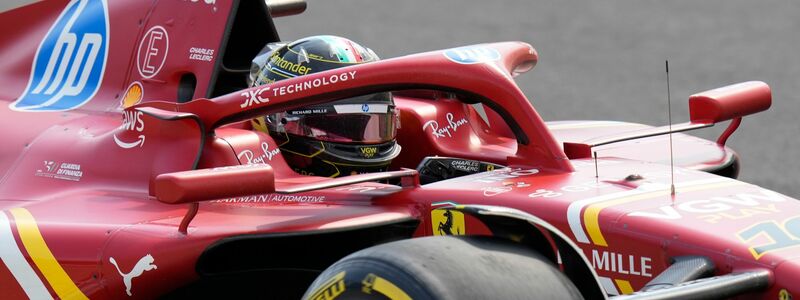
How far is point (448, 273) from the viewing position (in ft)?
14.8

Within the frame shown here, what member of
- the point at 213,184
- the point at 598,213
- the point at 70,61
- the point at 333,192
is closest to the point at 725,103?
the point at 598,213

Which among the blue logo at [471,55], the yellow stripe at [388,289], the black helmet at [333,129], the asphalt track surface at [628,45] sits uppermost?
the blue logo at [471,55]

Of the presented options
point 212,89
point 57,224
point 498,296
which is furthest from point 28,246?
point 498,296

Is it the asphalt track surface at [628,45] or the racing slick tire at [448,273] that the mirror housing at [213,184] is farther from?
the asphalt track surface at [628,45]

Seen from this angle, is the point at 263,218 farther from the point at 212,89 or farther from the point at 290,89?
the point at 212,89

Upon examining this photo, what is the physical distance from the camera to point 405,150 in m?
7.45

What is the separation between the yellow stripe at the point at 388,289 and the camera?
4.56 meters

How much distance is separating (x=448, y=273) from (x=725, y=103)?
8.86ft

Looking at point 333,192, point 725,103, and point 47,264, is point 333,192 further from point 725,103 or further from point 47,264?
point 725,103

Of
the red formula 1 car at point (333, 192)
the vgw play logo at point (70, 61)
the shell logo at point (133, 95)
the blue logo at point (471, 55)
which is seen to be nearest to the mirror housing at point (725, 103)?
the red formula 1 car at point (333, 192)

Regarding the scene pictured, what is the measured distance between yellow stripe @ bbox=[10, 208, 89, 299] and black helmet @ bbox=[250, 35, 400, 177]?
1.24 meters

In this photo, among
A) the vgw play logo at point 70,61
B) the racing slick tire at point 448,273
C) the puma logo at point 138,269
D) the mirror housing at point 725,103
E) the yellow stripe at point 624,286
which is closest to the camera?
the racing slick tire at point 448,273

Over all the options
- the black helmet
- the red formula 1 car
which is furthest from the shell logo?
the black helmet

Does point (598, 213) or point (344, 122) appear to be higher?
point (344, 122)
